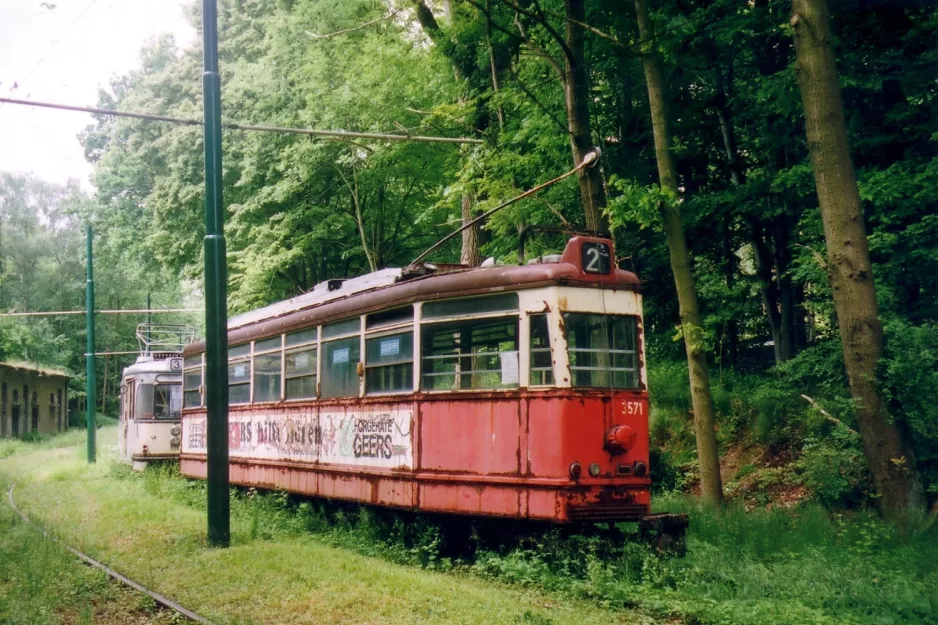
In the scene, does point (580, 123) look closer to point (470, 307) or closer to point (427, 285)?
point (427, 285)

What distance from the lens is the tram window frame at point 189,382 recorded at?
16.6 meters

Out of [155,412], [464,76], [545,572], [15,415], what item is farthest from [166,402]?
[15,415]

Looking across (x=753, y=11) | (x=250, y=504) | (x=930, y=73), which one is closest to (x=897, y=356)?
(x=930, y=73)

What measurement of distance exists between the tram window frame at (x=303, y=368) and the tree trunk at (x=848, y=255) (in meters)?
6.38

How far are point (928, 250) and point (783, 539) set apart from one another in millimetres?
4308

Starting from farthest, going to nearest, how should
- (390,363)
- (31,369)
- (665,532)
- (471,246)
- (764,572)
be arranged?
(31,369), (471,246), (390,363), (665,532), (764,572)

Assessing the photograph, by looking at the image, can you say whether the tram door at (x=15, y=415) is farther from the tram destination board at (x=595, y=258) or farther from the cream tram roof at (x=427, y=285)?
the tram destination board at (x=595, y=258)

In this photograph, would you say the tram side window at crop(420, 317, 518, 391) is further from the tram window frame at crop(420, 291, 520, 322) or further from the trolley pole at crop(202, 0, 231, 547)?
the trolley pole at crop(202, 0, 231, 547)

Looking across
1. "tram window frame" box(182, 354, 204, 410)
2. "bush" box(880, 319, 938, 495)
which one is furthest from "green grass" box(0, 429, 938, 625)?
"tram window frame" box(182, 354, 204, 410)

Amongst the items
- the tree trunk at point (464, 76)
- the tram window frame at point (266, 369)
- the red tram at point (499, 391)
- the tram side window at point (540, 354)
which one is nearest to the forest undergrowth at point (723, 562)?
the red tram at point (499, 391)

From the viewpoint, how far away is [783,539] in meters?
8.88

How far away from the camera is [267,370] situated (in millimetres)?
13578

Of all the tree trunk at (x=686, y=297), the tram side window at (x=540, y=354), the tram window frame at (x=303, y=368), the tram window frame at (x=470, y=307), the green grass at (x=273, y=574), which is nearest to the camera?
the green grass at (x=273, y=574)

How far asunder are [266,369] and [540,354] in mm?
6185
